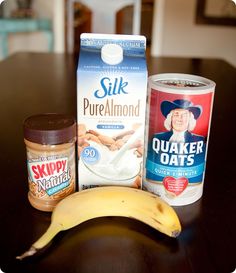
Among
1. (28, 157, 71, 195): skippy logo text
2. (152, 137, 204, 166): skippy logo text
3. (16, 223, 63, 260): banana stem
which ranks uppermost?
(152, 137, 204, 166): skippy logo text

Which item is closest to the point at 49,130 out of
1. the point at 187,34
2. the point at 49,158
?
the point at 49,158

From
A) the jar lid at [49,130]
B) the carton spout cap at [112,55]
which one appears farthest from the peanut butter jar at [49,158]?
the carton spout cap at [112,55]

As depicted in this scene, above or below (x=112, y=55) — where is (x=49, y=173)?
below

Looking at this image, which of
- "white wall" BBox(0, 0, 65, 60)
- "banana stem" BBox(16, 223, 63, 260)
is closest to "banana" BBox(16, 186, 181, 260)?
"banana stem" BBox(16, 223, 63, 260)

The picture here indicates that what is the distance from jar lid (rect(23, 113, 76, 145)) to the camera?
57 cm

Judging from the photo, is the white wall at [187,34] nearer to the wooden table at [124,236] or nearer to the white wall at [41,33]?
the white wall at [41,33]

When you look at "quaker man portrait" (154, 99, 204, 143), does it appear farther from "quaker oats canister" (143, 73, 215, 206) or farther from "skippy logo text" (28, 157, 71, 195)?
"skippy logo text" (28, 157, 71, 195)

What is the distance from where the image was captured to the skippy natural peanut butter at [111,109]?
58 cm

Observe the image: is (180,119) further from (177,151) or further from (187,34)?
(187,34)

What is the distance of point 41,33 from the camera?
10.7 ft

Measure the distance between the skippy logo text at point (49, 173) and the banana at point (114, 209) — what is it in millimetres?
28

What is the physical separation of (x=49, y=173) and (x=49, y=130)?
0.22 ft

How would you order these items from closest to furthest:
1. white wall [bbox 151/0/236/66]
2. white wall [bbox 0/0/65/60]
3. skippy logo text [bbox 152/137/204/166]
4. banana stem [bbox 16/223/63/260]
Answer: banana stem [bbox 16/223/63/260]
skippy logo text [bbox 152/137/204/166]
white wall [bbox 151/0/236/66]
white wall [bbox 0/0/65/60]

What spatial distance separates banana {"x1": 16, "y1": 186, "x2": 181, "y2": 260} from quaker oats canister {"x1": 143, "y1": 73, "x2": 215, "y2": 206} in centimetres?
5
